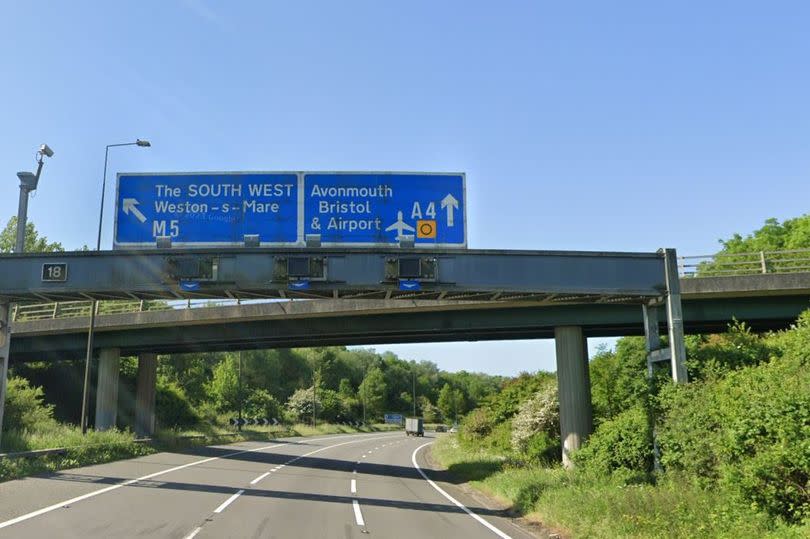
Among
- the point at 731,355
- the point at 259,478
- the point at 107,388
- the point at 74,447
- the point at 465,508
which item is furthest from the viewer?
the point at 107,388

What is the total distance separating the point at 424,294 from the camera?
19.2 meters

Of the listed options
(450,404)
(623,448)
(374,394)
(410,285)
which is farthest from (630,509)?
(450,404)

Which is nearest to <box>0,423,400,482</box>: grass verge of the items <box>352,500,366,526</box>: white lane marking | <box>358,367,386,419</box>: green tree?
<box>352,500,366,526</box>: white lane marking

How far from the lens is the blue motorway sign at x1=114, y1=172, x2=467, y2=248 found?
58.1ft

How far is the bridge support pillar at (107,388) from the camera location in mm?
40094

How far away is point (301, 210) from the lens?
1781cm

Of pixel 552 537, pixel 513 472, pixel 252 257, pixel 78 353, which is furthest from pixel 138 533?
pixel 78 353

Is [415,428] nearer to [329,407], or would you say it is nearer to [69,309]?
[329,407]

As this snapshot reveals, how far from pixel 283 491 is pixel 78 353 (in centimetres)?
3213

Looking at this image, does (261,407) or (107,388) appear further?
(261,407)

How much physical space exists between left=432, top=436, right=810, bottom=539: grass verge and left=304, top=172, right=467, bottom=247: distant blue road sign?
6.80 metres

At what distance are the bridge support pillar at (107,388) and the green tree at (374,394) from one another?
83.0 m

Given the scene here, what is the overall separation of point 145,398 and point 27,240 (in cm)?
4302

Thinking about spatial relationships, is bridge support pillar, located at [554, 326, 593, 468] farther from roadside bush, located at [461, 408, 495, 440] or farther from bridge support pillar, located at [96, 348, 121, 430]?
bridge support pillar, located at [96, 348, 121, 430]
